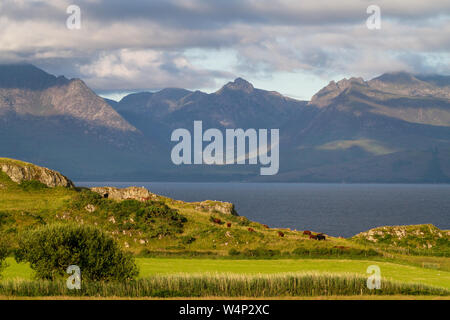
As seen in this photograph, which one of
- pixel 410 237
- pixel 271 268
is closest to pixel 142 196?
pixel 271 268

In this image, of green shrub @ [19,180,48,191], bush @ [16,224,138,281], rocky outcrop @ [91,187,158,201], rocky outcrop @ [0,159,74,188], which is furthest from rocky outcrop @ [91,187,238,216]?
bush @ [16,224,138,281]

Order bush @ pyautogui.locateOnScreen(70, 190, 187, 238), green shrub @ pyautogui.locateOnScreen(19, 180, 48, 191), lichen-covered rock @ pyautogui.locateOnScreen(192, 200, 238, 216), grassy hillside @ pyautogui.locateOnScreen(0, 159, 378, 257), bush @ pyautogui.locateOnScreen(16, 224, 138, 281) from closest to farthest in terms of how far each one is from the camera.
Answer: bush @ pyautogui.locateOnScreen(16, 224, 138, 281), grassy hillside @ pyautogui.locateOnScreen(0, 159, 378, 257), bush @ pyautogui.locateOnScreen(70, 190, 187, 238), green shrub @ pyautogui.locateOnScreen(19, 180, 48, 191), lichen-covered rock @ pyautogui.locateOnScreen(192, 200, 238, 216)

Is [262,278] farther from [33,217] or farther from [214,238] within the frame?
[33,217]

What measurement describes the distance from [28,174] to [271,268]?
47.8 metres

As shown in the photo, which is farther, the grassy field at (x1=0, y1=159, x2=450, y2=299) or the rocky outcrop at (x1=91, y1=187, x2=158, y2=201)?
the rocky outcrop at (x1=91, y1=187, x2=158, y2=201)

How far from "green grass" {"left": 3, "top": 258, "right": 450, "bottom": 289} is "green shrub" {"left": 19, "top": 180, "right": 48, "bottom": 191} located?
94.3ft

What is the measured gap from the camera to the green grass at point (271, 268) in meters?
51.6

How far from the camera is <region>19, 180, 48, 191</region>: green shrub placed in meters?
87.1

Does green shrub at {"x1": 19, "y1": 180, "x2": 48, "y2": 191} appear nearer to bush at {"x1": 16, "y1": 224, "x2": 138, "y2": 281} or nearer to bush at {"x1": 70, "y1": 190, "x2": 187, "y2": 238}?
bush at {"x1": 70, "y1": 190, "x2": 187, "y2": 238}
